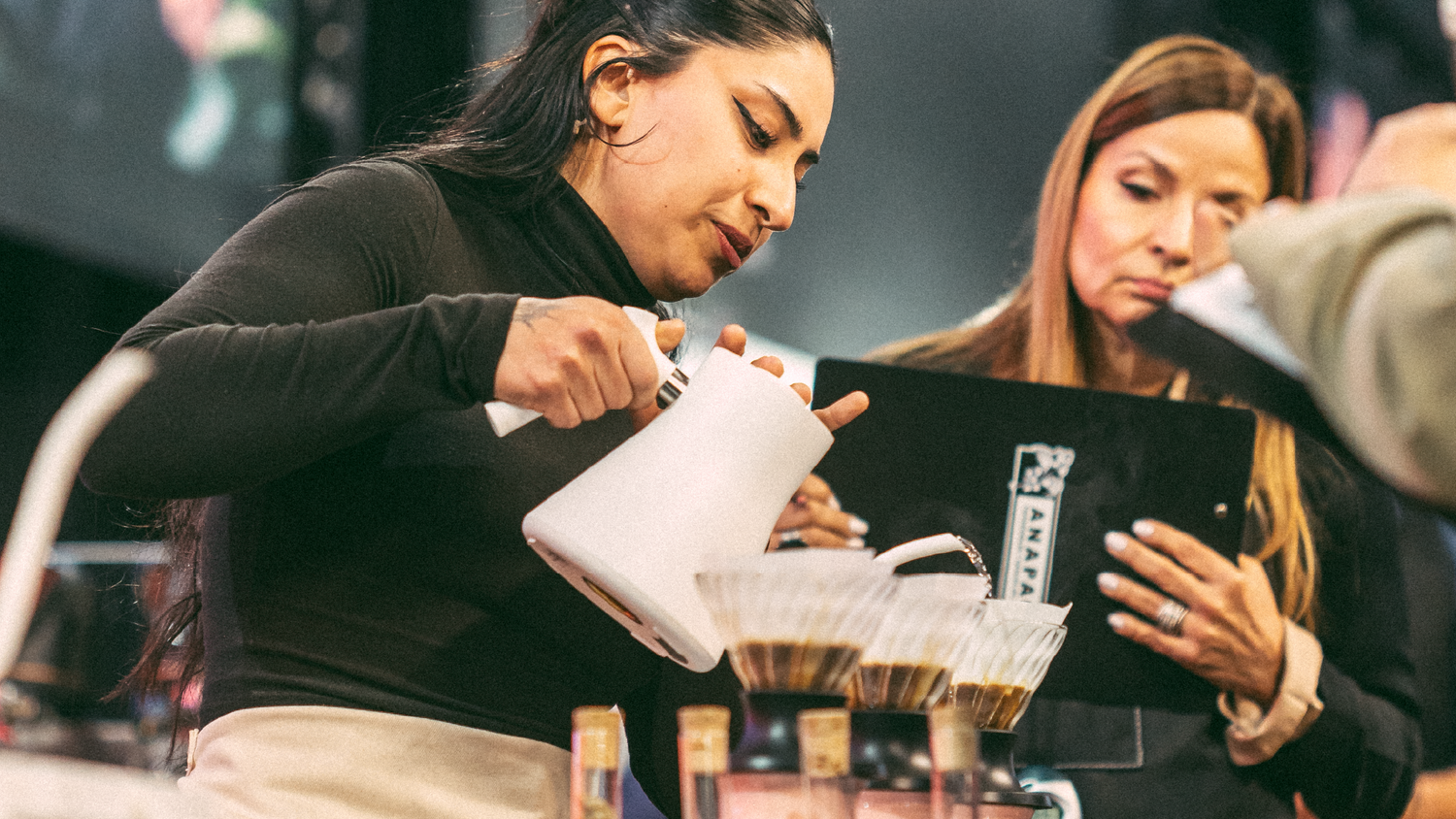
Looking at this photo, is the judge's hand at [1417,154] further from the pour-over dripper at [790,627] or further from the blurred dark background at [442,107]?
the blurred dark background at [442,107]

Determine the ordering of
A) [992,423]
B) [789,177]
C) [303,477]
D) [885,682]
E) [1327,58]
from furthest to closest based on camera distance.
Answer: [1327,58], [992,423], [789,177], [303,477], [885,682]

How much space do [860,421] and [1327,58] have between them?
108 cm

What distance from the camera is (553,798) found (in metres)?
0.88

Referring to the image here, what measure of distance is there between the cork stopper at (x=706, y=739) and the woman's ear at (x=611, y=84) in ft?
2.06

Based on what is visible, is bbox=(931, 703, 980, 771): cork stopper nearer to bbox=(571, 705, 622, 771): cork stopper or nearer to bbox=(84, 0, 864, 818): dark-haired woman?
bbox=(571, 705, 622, 771): cork stopper

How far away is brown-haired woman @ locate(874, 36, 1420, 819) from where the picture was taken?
1248 millimetres

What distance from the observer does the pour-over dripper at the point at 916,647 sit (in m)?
0.61

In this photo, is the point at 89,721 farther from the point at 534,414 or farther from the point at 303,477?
the point at 534,414

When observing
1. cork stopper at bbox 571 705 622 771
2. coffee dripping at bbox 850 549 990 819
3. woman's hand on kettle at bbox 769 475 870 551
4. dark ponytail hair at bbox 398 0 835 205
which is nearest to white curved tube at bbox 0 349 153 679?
cork stopper at bbox 571 705 622 771

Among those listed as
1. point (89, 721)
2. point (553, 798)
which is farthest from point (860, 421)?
point (89, 721)

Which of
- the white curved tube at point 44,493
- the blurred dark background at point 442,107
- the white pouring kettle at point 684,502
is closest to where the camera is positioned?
the white curved tube at point 44,493

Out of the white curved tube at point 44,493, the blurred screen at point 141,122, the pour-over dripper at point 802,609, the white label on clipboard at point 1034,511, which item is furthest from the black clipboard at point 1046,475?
the blurred screen at point 141,122

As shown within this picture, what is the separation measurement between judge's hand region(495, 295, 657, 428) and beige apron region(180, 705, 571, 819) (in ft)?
0.91

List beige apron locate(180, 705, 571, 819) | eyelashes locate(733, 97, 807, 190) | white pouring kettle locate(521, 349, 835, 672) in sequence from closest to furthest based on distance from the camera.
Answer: white pouring kettle locate(521, 349, 835, 672) < beige apron locate(180, 705, 571, 819) < eyelashes locate(733, 97, 807, 190)
